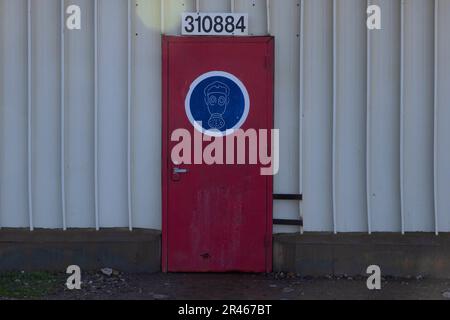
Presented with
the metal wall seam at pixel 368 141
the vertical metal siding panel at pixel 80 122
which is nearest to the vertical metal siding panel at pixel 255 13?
the metal wall seam at pixel 368 141

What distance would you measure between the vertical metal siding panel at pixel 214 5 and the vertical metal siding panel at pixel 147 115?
1.51 feet

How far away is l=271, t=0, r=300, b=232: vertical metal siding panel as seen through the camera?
7289 millimetres

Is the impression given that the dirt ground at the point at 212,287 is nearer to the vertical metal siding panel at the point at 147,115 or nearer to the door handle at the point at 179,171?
the vertical metal siding panel at the point at 147,115

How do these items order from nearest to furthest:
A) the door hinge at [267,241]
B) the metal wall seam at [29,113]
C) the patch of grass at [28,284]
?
1. the patch of grass at [28,284]
2. the metal wall seam at [29,113]
3. the door hinge at [267,241]

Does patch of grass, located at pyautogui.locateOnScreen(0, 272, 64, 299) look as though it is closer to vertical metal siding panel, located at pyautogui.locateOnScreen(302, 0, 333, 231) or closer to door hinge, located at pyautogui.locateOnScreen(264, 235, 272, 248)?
door hinge, located at pyautogui.locateOnScreen(264, 235, 272, 248)

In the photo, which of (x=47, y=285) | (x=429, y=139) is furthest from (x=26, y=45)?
(x=429, y=139)

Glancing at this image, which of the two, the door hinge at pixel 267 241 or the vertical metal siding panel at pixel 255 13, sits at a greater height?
the vertical metal siding panel at pixel 255 13

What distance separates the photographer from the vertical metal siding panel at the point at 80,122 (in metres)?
7.27

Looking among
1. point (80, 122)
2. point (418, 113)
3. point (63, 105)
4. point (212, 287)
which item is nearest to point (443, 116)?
point (418, 113)

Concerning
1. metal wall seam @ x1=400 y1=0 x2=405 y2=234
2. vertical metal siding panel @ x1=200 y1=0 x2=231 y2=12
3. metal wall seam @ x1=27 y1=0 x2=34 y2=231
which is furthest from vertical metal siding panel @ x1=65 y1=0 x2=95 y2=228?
metal wall seam @ x1=400 y1=0 x2=405 y2=234

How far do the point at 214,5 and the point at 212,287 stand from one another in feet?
9.37

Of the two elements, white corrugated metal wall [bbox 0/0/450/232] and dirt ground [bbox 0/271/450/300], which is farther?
white corrugated metal wall [bbox 0/0/450/232]

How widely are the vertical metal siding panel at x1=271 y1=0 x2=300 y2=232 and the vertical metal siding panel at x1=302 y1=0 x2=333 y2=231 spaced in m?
0.10

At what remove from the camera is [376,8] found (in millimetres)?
7262
